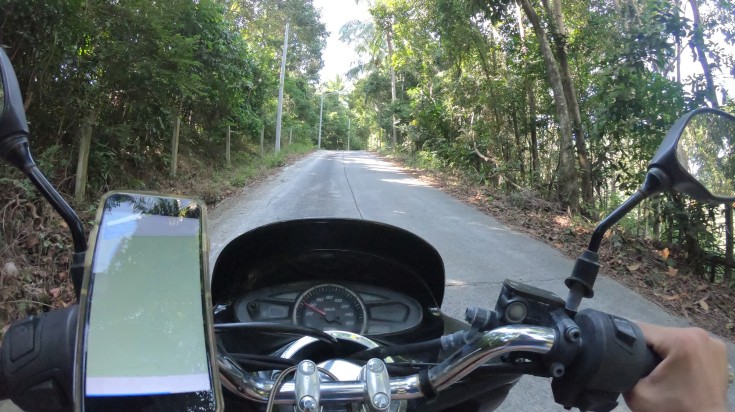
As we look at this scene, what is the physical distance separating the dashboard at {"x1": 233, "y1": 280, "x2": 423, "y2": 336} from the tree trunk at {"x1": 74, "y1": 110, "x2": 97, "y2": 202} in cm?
680

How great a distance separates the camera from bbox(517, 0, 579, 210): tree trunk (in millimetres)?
10500

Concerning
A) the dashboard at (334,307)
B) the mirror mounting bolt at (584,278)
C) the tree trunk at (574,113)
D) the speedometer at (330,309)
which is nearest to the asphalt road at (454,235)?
the dashboard at (334,307)

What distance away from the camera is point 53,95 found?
24.0 ft

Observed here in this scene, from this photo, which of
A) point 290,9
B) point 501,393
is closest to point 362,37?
point 290,9

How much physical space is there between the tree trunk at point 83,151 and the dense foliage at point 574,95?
23.9 ft

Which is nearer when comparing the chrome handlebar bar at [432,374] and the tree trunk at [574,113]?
the chrome handlebar bar at [432,374]

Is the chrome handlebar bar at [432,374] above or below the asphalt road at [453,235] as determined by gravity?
above

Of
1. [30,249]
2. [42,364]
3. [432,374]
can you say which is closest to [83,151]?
[30,249]

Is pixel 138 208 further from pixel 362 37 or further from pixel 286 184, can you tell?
pixel 362 37

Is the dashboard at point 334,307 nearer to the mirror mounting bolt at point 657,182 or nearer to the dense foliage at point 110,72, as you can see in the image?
the mirror mounting bolt at point 657,182

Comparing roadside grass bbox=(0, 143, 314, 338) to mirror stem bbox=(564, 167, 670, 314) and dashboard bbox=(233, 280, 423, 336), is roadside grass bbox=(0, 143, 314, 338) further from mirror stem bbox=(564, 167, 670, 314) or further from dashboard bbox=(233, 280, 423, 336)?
mirror stem bbox=(564, 167, 670, 314)

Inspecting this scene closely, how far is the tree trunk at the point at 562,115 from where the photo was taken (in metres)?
10.5

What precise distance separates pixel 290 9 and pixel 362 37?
36.0 feet

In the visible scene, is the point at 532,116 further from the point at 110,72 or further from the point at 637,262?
the point at 110,72
